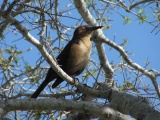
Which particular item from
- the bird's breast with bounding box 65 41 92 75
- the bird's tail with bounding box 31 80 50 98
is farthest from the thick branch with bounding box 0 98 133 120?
the bird's breast with bounding box 65 41 92 75

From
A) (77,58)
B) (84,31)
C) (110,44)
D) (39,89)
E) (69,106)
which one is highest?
(84,31)

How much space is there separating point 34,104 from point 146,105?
2.94ft

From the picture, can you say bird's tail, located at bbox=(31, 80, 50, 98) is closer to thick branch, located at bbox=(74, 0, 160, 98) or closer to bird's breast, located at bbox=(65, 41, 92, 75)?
bird's breast, located at bbox=(65, 41, 92, 75)

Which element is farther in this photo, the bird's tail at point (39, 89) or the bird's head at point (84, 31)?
the bird's head at point (84, 31)

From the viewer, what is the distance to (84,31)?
5.17 metres

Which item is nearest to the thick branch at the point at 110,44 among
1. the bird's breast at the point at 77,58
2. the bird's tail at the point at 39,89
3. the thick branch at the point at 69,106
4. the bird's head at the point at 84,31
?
the bird's head at the point at 84,31

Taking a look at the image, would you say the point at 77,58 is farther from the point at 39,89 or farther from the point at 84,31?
the point at 39,89

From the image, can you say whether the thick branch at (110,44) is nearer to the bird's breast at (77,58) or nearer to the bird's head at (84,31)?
the bird's head at (84,31)

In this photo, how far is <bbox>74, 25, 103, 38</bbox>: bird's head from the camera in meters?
4.91

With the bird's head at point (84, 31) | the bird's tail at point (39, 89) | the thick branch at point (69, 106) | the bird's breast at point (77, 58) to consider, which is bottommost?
the thick branch at point (69, 106)

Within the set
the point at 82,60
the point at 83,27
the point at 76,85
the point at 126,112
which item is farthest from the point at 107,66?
the point at 126,112

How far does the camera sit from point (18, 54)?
4.85 meters

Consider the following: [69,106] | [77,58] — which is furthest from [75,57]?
[69,106]

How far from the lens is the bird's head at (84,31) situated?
193 inches
